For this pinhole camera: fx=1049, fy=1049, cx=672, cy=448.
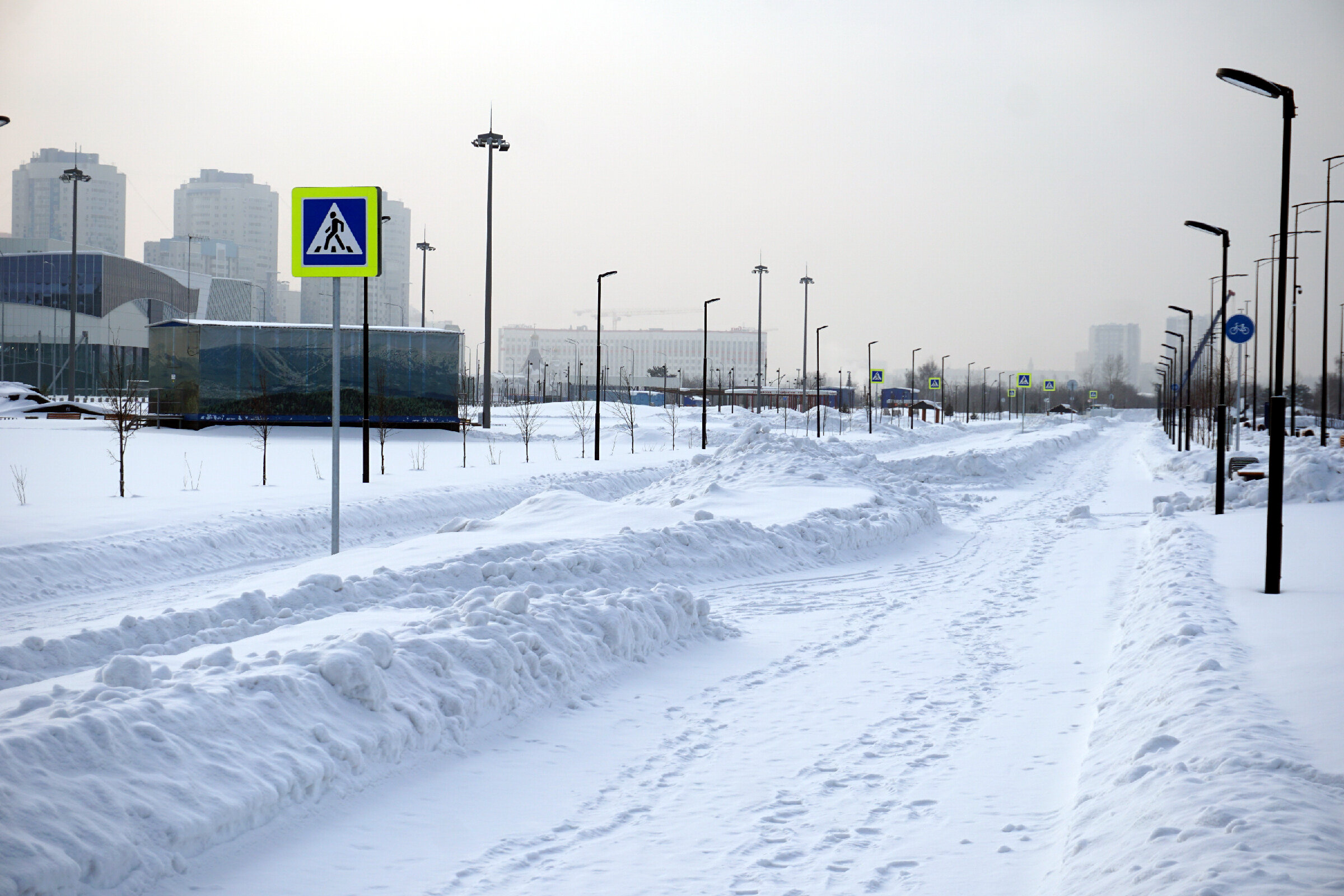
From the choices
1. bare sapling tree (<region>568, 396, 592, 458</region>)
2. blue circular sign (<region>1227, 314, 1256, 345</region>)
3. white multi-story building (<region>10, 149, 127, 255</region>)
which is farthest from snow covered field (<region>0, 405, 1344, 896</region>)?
white multi-story building (<region>10, 149, 127, 255</region>)

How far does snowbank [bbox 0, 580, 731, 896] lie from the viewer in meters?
4.22

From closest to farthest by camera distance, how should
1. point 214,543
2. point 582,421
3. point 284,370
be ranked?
point 214,543 < point 284,370 < point 582,421

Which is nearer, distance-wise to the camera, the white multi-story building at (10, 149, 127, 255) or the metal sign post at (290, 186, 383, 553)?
the metal sign post at (290, 186, 383, 553)

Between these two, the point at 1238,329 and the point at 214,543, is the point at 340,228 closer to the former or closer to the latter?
the point at 214,543

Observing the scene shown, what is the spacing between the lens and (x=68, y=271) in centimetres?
10031

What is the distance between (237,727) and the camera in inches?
211

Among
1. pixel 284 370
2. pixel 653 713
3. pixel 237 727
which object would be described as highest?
pixel 284 370

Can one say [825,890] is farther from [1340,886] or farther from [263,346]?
[263,346]

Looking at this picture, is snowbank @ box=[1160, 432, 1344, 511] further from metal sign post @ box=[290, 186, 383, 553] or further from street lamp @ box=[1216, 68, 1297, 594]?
metal sign post @ box=[290, 186, 383, 553]

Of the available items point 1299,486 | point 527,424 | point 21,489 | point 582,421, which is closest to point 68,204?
point 582,421

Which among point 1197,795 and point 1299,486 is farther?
point 1299,486

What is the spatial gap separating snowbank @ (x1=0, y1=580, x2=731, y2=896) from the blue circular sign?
21321mm

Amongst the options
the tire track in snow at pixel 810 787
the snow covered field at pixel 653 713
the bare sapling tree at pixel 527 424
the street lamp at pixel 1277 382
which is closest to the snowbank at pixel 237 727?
the snow covered field at pixel 653 713

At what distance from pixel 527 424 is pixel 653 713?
2634 centimetres
